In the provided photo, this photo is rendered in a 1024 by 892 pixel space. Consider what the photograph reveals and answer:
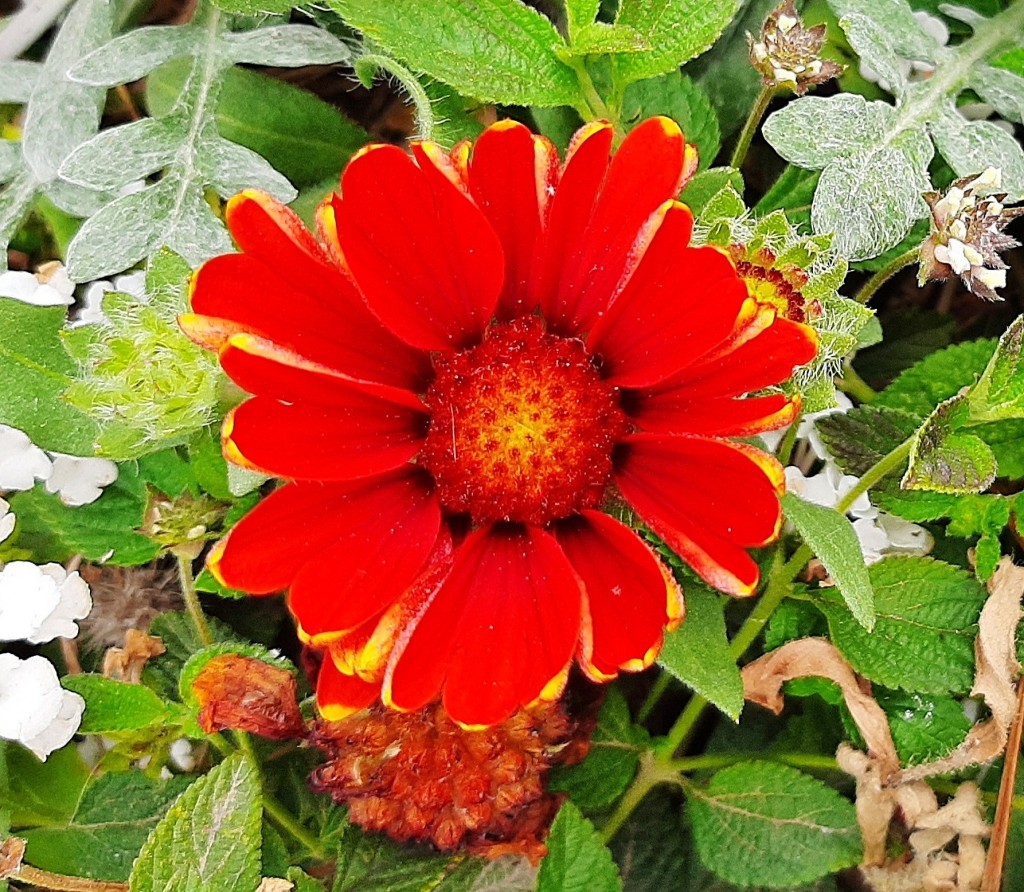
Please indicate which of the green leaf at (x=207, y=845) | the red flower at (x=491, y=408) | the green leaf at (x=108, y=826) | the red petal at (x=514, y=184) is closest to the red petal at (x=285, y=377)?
the red flower at (x=491, y=408)

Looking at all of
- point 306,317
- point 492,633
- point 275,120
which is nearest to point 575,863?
point 492,633

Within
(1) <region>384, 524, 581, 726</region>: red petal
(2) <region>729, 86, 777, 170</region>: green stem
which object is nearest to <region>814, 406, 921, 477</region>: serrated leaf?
(2) <region>729, 86, 777, 170</region>: green stem

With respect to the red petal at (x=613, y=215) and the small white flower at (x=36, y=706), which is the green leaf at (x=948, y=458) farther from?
the small white flower at (x=36, y=706)

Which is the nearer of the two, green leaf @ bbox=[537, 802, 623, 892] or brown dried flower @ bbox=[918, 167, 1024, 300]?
brown dried flower @ bbox=[918, 167, 1024, 300]

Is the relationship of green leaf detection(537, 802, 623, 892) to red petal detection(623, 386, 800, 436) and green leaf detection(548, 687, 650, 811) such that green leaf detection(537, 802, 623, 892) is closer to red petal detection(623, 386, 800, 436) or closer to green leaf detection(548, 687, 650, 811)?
green leaf detection(548, 687, 650, 811)

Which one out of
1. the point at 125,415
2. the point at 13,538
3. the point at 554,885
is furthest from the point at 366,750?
the point at 13,538

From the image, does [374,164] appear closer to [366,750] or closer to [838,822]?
[366,750]

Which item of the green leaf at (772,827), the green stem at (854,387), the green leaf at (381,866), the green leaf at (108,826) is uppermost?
the green stem at (854,387)
